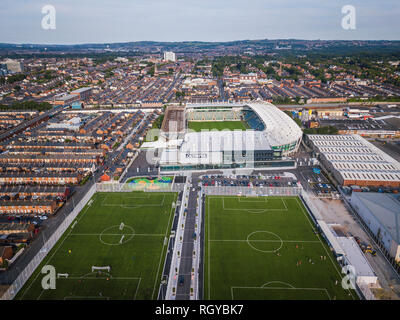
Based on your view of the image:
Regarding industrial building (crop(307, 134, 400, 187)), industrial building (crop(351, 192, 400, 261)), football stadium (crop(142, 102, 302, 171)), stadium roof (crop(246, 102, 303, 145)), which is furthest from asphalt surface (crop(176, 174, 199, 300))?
industrial building (crop(307, 134, 400, 187))

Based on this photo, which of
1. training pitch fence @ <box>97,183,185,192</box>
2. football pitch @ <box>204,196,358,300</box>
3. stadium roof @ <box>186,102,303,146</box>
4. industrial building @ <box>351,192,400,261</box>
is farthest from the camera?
stadium roof @ <box>186,102,303,146</box>

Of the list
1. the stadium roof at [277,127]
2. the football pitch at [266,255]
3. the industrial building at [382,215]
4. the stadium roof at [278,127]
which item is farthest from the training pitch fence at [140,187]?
the industrial building at [382,215]

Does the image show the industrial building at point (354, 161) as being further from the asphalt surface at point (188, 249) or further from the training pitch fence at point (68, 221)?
the training pitch fence at point (68, 221)

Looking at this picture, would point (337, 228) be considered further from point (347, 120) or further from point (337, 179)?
point (347, 120)

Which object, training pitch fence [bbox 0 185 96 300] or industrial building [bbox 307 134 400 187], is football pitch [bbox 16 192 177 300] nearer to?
training pitch fence [bbox 0 185 96 300]

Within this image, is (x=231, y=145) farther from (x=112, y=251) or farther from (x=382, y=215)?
(x=112, y=251)
